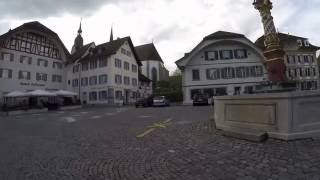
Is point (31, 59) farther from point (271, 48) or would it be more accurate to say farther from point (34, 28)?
point (271, 48)

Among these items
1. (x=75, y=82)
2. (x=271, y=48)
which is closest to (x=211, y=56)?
(x=75, y=82)

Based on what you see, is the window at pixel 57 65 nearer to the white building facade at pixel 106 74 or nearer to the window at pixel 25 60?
the white building facade at pixel 106 74

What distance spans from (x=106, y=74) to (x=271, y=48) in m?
44.8

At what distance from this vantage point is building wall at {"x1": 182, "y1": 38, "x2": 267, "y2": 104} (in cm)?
4688

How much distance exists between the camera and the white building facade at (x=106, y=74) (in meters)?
53.5

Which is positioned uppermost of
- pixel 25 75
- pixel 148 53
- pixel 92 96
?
pixel 148 53

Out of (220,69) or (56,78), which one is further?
(56,78)

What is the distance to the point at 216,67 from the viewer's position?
4744 cm

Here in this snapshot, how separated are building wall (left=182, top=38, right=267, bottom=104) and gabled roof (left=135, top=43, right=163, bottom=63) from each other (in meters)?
32.2

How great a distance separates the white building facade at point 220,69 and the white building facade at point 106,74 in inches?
508

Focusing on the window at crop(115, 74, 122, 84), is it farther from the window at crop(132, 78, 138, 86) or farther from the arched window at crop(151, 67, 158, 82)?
the arched window at crop(151, 67, 158, 82)

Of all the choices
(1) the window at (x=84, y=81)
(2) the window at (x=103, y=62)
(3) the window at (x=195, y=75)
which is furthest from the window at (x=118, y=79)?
(3) the window at (x=195, y=75)

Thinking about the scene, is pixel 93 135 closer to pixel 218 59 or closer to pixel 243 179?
pixel 243 179

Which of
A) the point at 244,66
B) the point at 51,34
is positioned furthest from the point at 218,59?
the point at 51,34
